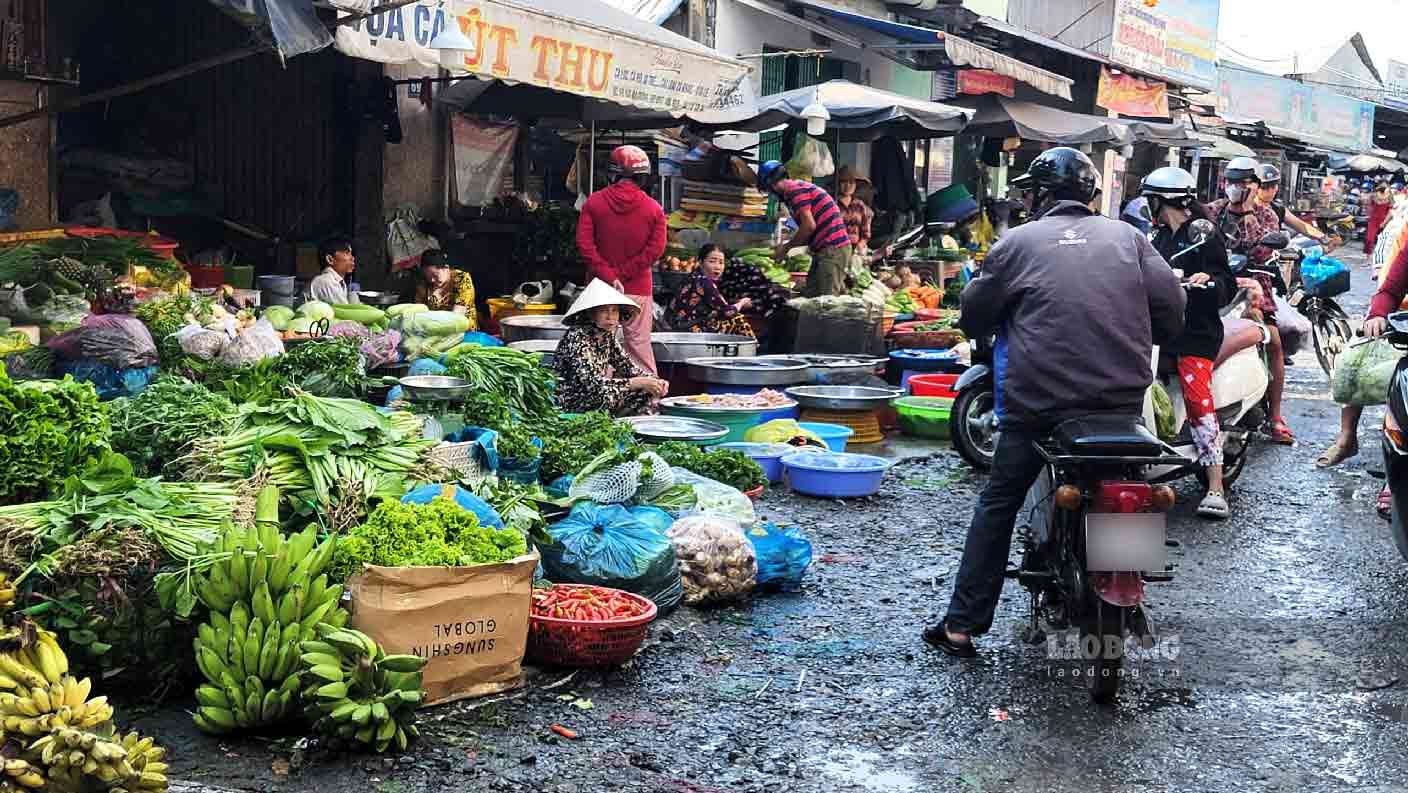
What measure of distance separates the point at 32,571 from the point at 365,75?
367 inches

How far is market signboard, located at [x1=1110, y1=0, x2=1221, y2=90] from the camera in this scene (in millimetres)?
27797

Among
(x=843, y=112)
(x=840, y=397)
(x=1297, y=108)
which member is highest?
(x=1297, y=108)

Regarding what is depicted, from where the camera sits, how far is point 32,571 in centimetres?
457

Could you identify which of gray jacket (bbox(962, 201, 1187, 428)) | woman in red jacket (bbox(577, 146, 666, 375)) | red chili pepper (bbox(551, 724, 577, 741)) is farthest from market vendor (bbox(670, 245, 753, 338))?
red chili pepper (bbox(551, 724, 577, 741))

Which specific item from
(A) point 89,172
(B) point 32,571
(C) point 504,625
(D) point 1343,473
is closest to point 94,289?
(A) point 89,172

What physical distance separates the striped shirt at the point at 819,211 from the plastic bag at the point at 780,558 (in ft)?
24.4

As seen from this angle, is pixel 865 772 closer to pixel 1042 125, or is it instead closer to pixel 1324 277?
pixel 1324 277

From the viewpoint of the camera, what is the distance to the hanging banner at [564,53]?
826 centimetres

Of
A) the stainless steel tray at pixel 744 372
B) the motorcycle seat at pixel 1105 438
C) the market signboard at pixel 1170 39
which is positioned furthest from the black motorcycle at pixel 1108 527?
→ the market signboard at pixel 1170 39

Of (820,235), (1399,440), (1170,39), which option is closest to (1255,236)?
(820,235)

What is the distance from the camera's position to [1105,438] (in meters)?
4.95

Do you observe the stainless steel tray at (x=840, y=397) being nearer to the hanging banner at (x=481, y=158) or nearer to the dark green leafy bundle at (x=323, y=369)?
the dark green leafy bundle at (x=323, y=369)

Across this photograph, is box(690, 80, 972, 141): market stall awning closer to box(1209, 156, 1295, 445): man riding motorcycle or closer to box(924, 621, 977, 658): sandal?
box(1209, 156, 1295, 445): man riding motorcycle

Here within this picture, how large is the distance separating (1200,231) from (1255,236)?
6.01 m
